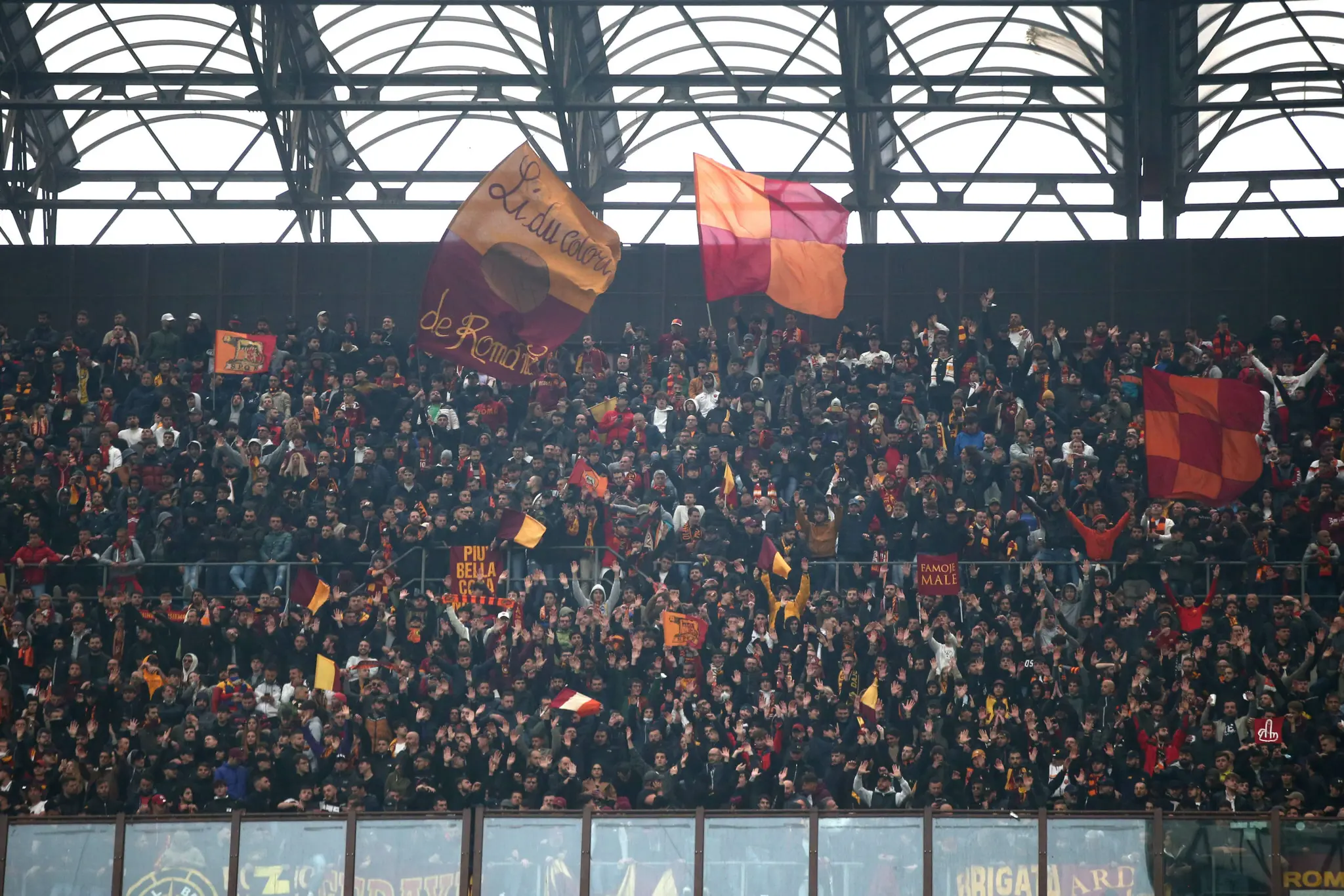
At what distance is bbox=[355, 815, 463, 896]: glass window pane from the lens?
908 inches

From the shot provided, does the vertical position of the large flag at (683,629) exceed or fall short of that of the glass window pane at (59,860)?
it exceeds it

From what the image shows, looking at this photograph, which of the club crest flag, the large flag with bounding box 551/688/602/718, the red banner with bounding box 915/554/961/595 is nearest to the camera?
the large flag with bounding box 551/688/602/718

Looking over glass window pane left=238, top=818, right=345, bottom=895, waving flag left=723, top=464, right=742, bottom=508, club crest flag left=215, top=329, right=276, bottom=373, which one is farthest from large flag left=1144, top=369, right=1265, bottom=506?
club crest flag left=215, top=329, right=276, bottom=373

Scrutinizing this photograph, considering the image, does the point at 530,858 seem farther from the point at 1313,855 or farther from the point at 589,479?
the point at 1313,855

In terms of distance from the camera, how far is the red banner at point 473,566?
29594 mm

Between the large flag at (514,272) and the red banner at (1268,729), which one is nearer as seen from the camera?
the red banner at (1268,729)

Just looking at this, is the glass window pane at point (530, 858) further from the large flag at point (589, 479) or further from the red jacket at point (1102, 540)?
the red jacket at point (1102, 540)

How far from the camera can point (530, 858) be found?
23.2m

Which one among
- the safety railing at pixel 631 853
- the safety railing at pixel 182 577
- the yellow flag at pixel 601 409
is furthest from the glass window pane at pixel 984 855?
the yellow flag at pixel 601 409

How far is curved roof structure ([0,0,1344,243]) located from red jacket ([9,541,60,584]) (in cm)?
948

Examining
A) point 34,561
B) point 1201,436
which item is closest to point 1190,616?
point 1201,436

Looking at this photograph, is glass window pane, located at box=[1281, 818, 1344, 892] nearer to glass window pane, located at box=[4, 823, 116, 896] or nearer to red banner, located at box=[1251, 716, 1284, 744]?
red banner, located at box=[1251, 716, 1284, 744]

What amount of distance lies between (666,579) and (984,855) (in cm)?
705

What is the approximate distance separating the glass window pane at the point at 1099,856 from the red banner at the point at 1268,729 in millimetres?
3065
